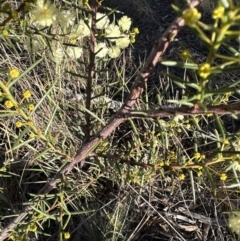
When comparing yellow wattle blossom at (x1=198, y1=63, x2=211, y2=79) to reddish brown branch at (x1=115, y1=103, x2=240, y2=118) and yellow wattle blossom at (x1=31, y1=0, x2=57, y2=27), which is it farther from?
yellow wattle blossom at (x1=31, y1=0, x2=57, y2=27)

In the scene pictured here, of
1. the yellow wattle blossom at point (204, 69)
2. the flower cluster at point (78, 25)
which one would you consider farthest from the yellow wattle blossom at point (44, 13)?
the yellow wattle blossom at point (204, 69)

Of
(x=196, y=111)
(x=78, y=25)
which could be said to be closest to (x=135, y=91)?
(x=196, y=111)

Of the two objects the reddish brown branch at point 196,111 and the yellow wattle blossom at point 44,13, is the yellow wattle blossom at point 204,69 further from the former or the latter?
the yellow wattle blossom at point 44,13

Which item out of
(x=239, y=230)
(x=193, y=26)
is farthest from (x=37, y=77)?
(x=193, y=26)

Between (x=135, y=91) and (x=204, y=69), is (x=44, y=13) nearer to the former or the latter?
(x=135, y=91)

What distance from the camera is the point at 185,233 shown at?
7.10 ft

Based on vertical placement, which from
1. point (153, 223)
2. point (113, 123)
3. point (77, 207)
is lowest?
point (153, 223)

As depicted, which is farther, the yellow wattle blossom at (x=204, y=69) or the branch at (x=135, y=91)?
the branch at (x=135, y=91)

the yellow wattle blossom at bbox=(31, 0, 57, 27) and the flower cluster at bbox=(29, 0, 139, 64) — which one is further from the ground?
the yellow wattle blossom at bbox=(31, 0, 57, 27)

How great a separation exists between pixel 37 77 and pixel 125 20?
1.11 metres

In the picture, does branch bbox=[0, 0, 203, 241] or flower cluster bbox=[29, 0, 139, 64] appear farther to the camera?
flower cluster bbox=[29, 0, 139, 64]

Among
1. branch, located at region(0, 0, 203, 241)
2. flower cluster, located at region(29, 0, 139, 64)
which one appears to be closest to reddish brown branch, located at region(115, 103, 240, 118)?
branch, located at region(0, 0, 203, 241)

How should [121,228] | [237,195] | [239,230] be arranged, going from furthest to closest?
[237,195], [121,228], [239,230]

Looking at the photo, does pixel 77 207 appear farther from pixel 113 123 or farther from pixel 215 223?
pixel 113 123
